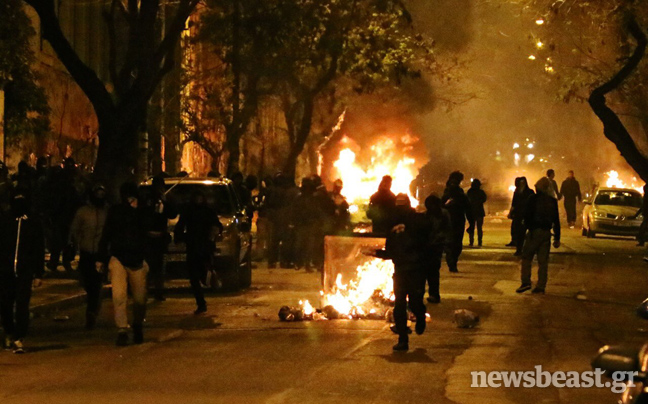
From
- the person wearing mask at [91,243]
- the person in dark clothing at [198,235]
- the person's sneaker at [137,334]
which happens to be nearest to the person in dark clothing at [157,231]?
the person in dark clothing at [198,235]

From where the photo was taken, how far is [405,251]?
1201 cm

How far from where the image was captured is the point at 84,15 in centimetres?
3328

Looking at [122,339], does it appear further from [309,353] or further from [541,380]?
[541,380]

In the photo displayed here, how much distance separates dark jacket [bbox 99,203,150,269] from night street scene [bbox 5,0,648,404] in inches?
1.0

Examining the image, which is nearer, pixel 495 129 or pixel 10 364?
pixel 10 364

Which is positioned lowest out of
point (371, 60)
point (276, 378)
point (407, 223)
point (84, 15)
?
point (276, 378)

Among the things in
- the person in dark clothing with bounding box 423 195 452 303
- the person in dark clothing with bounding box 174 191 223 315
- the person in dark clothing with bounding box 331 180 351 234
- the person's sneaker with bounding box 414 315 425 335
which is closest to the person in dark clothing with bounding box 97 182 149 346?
the person in dark clothing with bounding box 174 191 223 315

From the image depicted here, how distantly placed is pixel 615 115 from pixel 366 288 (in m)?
12.9

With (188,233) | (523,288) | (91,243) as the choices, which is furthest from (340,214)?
(91,243)

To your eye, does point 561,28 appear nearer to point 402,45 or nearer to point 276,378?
point 402,45

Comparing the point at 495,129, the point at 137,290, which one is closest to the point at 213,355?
the point at 137,290

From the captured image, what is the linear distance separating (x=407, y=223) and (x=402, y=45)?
53.6ft

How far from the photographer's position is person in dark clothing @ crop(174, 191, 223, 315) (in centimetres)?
1548

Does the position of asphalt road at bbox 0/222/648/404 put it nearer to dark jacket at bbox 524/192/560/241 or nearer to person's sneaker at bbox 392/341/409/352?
person's sneaker at bbox 392/341/409/352
